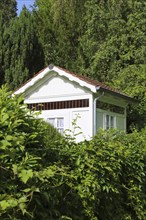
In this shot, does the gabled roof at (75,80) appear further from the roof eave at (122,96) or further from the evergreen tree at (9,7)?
the evergreen tree at (9,7)

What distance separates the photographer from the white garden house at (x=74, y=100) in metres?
16.5

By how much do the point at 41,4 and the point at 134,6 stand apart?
1368cm

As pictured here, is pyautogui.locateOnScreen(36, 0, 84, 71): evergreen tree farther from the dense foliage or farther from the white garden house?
the dense foliage

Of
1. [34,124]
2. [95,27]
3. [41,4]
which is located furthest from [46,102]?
[41,4]

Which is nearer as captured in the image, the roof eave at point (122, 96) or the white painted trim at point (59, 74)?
the white painted trim at point (59, 74)

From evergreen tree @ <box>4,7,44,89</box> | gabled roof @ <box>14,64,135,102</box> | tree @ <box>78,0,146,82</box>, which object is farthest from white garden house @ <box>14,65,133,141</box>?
evergreen tree @ <box>4,7,44,89</box>

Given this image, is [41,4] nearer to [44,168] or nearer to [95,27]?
[95,27]

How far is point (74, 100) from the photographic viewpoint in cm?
1709

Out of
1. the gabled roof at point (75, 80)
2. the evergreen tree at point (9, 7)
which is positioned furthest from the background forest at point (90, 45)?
the evergreen tree at point (9, 7)

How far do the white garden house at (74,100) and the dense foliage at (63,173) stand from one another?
9.46 meters

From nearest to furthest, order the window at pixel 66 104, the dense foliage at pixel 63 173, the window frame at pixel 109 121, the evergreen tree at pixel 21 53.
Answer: the dense foliage at pixel 63 173 → the window at pixel 66 104 → the window frame at pixel 109 121 → the evergreen tree at pixel 21 53

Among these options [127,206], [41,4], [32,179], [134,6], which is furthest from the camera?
[41,4]

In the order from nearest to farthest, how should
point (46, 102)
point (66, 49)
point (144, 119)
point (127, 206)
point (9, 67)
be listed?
point (127, 206) < point (46, 102) < point (144, 119) < point (9, 67) < point (66, 49)

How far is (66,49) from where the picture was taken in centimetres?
3189
